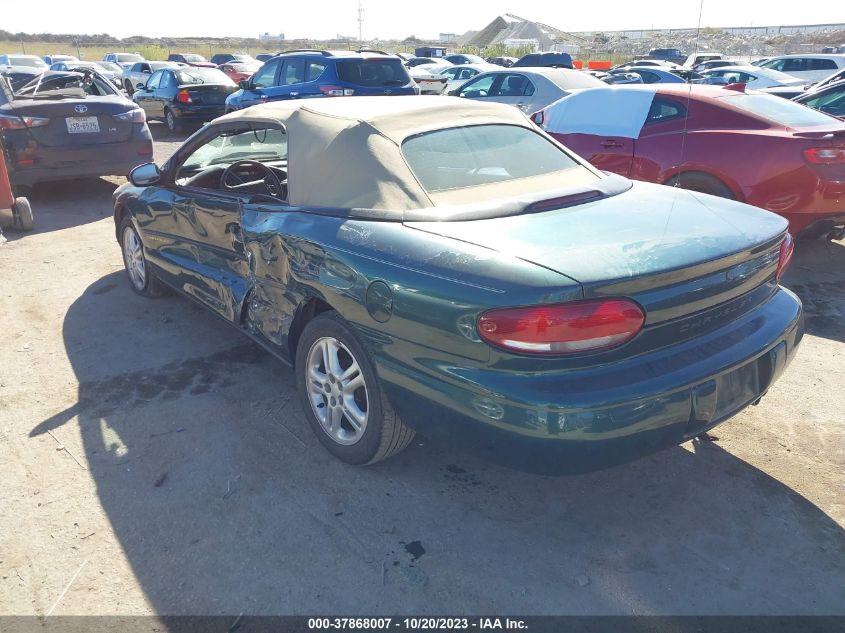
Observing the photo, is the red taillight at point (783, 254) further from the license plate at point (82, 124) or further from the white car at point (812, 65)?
the white car at point (812, 65)

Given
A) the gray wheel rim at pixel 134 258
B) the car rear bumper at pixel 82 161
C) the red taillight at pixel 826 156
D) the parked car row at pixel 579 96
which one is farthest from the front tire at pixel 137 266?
the red taillight at pixel 826 156

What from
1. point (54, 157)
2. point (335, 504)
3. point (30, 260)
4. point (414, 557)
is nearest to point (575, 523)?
point (414, 557)

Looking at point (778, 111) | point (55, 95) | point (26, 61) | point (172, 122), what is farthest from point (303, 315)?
point (26, 61)

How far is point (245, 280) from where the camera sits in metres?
3.71

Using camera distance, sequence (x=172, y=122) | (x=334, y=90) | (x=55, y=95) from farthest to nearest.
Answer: (x=172, y=122) → (x=334, y=90) → (x=55, y=95)

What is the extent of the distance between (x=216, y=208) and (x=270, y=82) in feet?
32.0

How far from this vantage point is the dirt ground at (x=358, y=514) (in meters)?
2.45

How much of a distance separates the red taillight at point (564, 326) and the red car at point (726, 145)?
3.68 m

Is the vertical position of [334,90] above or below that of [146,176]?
above

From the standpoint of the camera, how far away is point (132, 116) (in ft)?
28.0

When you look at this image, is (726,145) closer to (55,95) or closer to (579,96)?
(579,96)

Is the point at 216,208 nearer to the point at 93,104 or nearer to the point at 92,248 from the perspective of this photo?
the point at 92,248

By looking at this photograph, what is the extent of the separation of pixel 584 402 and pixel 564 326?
27cm

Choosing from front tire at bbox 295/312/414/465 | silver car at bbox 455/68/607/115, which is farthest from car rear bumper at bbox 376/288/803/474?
silver car at bbox 455/68/607/115
